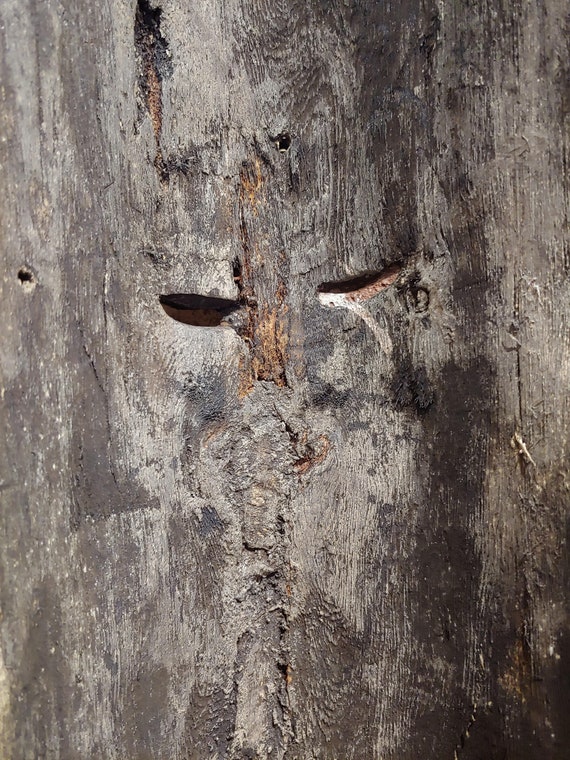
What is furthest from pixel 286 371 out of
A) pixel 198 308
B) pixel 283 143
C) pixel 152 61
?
pixel 152 61

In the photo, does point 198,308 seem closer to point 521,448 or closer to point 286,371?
point 286,371

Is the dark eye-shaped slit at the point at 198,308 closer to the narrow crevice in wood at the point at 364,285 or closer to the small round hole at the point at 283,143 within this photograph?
the narrow crevice in wood at the point at 364,285

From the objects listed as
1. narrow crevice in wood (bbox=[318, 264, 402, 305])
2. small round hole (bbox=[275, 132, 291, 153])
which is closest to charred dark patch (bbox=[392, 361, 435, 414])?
narrow crevice in wood (bbox=[318, 264, 402, 305])

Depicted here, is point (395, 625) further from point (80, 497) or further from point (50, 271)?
point (50, 271)

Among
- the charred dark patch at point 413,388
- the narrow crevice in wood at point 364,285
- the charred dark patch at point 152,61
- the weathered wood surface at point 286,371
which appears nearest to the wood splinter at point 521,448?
the weathered wood surface at point 286,371

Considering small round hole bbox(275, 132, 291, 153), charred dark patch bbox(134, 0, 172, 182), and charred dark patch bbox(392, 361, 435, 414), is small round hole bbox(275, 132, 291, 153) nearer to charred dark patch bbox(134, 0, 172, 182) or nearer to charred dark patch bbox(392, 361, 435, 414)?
charred dark patch bbox(134, 0, 172, 182)

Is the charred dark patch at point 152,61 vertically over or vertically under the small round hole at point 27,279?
over
